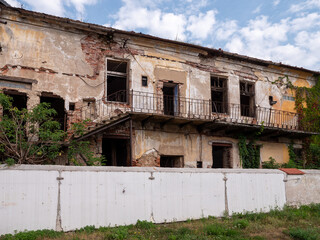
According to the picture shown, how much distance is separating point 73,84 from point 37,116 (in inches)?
121

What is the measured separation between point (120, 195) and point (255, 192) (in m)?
4.65

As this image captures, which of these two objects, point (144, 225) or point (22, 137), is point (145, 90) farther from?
point (144, 225)

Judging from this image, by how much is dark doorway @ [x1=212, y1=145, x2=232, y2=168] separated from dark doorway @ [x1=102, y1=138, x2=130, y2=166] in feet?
15.3

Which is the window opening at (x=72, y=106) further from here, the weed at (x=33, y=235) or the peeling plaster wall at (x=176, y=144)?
the weed at (x=33, y=235)

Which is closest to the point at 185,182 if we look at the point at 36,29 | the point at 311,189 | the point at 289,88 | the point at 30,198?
the point at 30,198

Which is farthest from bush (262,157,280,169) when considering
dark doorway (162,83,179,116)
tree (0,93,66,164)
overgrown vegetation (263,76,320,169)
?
tree (0,93,66,164)

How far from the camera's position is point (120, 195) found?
8219mm

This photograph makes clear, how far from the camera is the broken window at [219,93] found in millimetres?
15956

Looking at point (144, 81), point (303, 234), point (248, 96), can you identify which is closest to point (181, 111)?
point (144, 81)

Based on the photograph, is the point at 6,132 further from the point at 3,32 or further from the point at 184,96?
the point at 184,96

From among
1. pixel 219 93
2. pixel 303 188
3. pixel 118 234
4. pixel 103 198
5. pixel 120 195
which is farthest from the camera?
pixel 219 93

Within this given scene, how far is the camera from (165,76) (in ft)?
46.6

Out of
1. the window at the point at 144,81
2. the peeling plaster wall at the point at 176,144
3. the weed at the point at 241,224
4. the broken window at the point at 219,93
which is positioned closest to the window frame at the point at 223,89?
the broken window at the point at 219,93

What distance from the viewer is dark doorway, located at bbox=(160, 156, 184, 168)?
1399 cm
